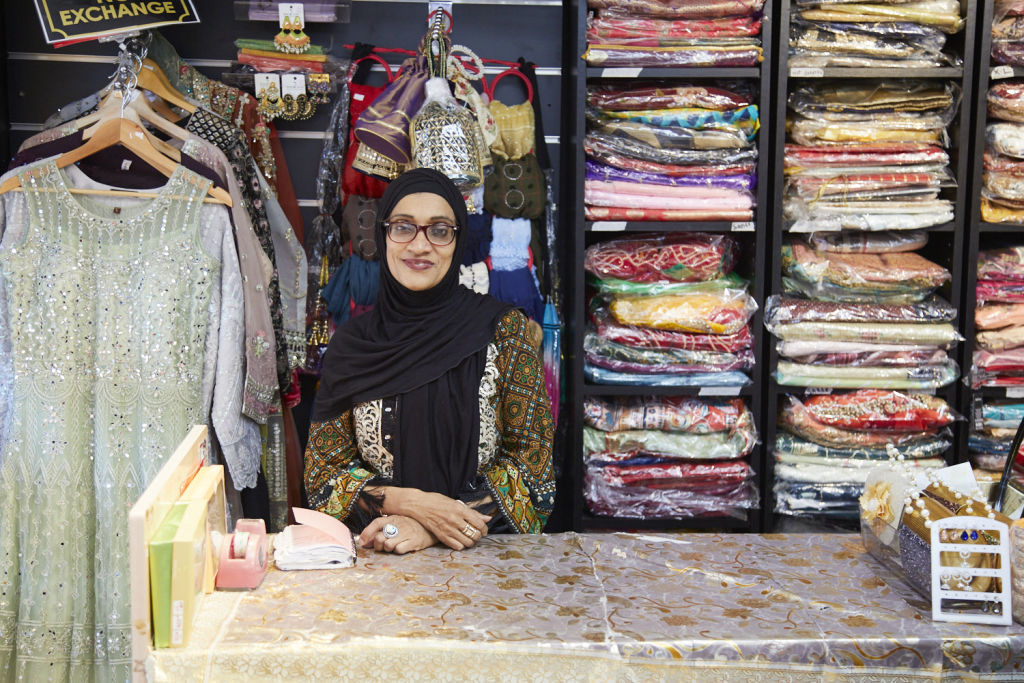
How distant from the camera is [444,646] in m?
1.30

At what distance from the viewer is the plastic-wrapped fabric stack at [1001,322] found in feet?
9.19

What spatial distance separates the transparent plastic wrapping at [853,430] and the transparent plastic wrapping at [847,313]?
0.82 feet

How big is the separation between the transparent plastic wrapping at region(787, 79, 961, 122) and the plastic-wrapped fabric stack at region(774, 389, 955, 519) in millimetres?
839

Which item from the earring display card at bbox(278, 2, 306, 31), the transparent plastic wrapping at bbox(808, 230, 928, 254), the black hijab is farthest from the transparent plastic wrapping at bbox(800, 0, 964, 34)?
the earring display card at bbox(278, 2, 306, 31)

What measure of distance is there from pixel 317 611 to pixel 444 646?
0.24 m

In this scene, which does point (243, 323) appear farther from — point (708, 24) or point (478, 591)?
point (708, 24)

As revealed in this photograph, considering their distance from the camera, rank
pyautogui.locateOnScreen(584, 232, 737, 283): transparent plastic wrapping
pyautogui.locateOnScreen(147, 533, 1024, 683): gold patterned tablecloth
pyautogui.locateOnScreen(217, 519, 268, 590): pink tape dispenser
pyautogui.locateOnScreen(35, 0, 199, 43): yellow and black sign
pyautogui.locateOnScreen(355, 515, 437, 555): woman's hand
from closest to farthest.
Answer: pyautogui.locateOnScreen(147, 533, 1024, 683): gold patterned tablecloth, pyautogui.locateOnScreen(217, 519, 268, 590): pink tape dispenser, pyautogui.locateOnScreen(355, 515, 437, 555): woman's hand, pyautogui.locateOnScreen(35, 0, 199, 43): yellow and black sign, pyautogui.locateOnScreen(584, 232, 737, 283): transparent plastic wrapping

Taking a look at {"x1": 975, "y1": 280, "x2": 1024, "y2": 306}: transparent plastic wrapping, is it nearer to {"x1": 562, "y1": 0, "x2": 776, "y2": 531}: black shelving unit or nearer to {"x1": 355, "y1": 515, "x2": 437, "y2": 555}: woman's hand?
{"x1": 562, "y1": 0, "x2": 776, "y2": 531}: black shelving unit

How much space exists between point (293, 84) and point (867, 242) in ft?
6.31

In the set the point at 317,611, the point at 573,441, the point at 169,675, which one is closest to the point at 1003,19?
the point at 573,441

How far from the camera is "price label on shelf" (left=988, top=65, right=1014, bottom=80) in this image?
2695mm

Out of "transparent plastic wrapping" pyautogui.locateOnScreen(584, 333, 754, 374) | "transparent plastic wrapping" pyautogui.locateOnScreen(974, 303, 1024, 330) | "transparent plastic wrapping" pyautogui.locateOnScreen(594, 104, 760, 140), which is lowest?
"transparent plastic wrapping" pyautogui.locateOnScreen(584, 333, 754, 374)

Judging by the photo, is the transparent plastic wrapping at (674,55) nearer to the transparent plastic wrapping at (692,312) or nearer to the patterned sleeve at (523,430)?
the transparent plastic wrapping at (692,312)

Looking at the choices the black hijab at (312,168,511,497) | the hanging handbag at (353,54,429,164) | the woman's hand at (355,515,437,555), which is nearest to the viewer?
the woman's hand at (355,515,437,555)
